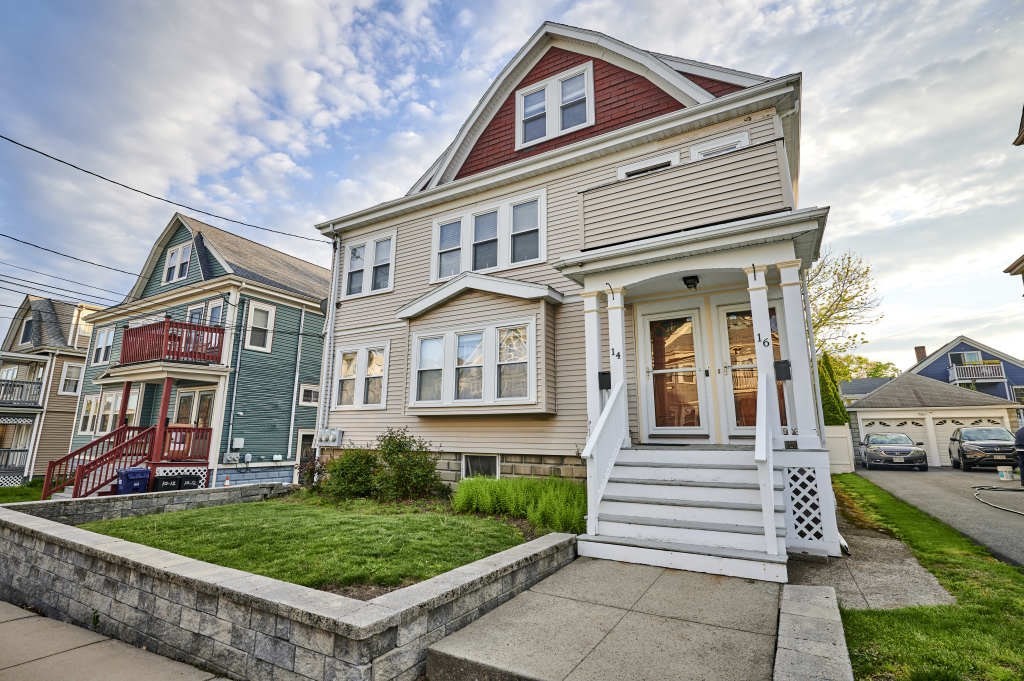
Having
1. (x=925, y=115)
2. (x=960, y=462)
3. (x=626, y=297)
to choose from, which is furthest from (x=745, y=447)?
(x=960, y=462)

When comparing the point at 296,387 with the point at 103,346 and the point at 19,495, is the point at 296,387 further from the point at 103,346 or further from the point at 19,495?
the point at 103,346

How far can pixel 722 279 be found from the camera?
23.1 feet

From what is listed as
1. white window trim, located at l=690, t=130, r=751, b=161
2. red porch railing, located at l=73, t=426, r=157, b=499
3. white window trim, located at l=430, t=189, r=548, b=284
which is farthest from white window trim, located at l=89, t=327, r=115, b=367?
white window trim, located at l=690, t=130, r=751, b=161

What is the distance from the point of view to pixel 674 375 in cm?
747

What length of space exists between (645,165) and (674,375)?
13.2ft

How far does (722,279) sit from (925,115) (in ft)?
26.8

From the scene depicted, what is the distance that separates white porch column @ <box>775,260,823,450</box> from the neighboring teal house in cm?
1467

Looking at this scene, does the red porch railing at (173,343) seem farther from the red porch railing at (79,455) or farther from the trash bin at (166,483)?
the trash bin at (166,483)

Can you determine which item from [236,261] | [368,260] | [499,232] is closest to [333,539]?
[499,232]

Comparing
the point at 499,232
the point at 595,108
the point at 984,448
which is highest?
the point at 595,108

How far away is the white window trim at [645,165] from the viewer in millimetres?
8398

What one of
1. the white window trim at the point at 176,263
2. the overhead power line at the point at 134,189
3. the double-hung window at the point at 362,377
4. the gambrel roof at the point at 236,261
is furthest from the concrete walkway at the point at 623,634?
the white window trim at the point at 176,263

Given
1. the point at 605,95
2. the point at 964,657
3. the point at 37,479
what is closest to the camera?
the point at 964,657

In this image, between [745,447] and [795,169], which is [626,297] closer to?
[745,447]
